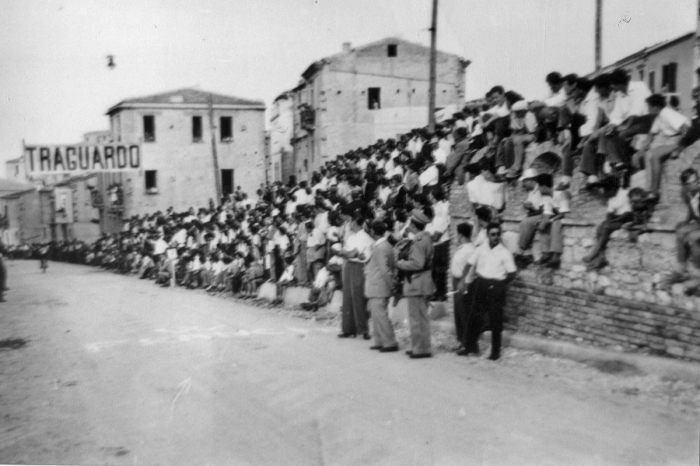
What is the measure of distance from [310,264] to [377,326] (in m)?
5.09

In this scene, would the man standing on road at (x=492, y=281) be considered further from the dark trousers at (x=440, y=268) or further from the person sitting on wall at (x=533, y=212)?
the dark trousers at (x=440, y=268)

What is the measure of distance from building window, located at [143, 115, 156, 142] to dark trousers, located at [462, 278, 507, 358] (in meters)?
5.77

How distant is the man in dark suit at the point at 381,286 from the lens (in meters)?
8.29

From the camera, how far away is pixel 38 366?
26.7ft

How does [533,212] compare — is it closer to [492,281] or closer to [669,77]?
[492,281]

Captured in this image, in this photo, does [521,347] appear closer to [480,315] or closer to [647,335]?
[480,315]

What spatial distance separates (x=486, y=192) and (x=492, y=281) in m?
2.63

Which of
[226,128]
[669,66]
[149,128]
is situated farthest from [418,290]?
[226,128]

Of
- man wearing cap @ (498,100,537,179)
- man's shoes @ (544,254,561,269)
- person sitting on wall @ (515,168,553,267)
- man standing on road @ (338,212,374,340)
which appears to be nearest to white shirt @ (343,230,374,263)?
man standing on road @ (338,212,374,340)

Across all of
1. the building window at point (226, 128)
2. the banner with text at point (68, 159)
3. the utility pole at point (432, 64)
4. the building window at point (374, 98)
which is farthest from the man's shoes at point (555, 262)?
the building window at point (374, 98)

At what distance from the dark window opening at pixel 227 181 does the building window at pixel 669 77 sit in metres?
9.07

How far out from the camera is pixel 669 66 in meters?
7.89

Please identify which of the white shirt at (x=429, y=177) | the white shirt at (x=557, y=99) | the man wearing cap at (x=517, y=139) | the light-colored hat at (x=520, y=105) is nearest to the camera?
the white shirt at (x=557, y=99)

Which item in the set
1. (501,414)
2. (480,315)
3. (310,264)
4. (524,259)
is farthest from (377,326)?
(310,264)
